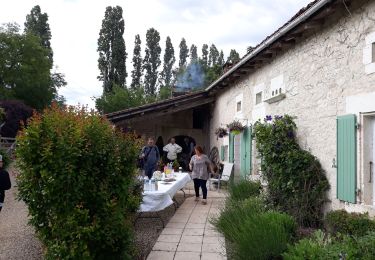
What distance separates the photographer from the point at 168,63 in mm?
48531

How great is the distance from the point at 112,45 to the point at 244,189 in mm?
30146

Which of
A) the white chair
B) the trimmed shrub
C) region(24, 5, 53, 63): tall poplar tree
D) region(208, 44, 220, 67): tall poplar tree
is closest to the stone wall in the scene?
the white chair

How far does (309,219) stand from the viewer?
237 inches

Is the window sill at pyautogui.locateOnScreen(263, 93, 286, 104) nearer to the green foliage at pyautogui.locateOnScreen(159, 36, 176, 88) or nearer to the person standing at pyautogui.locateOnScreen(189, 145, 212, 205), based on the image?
the person standing at pyautogui.locateOnScreen(189, 145, 212, 205)

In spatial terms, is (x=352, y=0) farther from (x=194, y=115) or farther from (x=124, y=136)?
(x=194, y=115)

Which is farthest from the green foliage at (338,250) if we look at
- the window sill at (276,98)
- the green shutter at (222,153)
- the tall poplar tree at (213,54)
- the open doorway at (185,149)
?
the tall poplar tree at (213,54)

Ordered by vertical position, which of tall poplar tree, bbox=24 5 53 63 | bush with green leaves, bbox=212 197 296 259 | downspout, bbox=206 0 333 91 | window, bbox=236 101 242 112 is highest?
tall poplar tree, bbox=24 5 53 63

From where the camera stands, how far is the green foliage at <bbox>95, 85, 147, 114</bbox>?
112ft

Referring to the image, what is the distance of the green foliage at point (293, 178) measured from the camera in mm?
6043

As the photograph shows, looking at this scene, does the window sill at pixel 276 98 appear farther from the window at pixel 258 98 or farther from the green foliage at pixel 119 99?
the green foliage at pixel 119 99

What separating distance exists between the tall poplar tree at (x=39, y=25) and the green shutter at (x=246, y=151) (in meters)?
33.5

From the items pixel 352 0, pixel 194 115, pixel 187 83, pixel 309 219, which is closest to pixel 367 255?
pixel 309 219

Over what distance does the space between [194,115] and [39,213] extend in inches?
547

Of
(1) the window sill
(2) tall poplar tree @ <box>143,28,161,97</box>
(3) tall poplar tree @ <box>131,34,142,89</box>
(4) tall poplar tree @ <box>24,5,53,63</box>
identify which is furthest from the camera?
Answer: (2) tall poplar tree @ <box>143,28,161,97</box>
